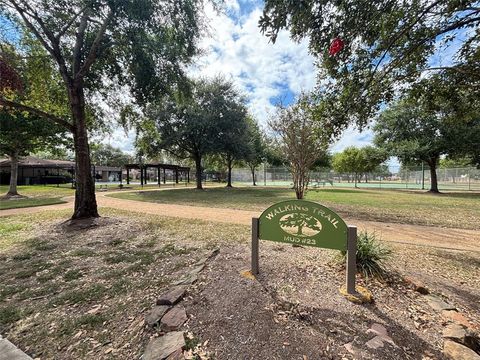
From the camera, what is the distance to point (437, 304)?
249 cm

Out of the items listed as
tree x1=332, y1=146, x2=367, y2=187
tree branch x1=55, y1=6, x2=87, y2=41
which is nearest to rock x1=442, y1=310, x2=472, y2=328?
tree branch x1=55, y1=6, x2=87, y2=41

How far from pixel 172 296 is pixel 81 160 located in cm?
557

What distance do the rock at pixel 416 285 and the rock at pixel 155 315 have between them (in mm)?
2809

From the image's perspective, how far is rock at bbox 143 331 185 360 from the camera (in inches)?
72.6

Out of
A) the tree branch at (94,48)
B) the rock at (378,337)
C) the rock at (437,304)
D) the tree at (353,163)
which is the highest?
the tree branch at (94,48)

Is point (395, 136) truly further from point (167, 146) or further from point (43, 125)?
point (43, 125)

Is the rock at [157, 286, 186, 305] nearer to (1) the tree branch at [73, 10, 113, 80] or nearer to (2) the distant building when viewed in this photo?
(1) the tree branch at [73, 10, 113, 80]

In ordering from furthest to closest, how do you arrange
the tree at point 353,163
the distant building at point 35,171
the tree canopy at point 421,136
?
the tree at point 353,163
the distant building at point 35,171
the tree canopy at point 421,136

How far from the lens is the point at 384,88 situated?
179 inches

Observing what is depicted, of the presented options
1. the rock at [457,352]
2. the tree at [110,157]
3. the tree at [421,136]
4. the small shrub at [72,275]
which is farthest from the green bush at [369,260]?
the tree at [110,157]

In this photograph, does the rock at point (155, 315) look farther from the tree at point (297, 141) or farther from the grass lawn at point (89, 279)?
the tree at point (297, 141)

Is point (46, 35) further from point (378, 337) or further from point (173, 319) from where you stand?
point (378, 337)

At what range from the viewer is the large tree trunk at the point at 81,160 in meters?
6.42

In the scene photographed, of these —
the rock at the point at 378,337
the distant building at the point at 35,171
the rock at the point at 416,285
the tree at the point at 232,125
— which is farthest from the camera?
the distant building at the point at 35,171
